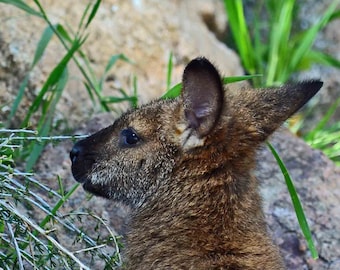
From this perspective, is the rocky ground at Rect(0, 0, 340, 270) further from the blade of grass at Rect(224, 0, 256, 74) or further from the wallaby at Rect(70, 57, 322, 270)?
the wallaby at Rect(70, 57, 322, 270)

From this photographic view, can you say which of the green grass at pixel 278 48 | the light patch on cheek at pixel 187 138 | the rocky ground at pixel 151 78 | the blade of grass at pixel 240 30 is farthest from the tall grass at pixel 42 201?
the green grass at pixel 278 48

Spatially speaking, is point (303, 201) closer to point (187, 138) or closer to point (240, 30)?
point (187, 138)

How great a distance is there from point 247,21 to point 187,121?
16.7ft

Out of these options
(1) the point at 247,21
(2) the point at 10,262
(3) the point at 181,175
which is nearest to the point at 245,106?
(3) the point at 181,175

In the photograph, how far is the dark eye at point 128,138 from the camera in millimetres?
4172

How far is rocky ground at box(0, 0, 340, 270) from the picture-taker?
5164 millimetres

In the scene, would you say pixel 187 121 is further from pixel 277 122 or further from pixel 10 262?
pixel 10 262

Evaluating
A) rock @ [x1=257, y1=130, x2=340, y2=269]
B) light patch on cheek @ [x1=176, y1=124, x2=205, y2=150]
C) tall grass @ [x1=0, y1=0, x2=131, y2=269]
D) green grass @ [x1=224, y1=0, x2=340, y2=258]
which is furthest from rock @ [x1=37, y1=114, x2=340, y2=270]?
green grass @ [x1=224, y1=0, x2=340, y2=258]

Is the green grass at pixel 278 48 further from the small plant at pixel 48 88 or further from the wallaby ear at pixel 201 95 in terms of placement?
the wallaby ear at pixel 201 95

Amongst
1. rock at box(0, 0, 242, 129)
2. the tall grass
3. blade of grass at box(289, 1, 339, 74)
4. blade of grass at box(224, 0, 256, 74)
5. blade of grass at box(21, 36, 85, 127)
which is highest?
blade of grass at box(289, 1, 339, 74)

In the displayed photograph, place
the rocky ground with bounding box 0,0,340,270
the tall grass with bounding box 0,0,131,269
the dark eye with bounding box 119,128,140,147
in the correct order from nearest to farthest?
1. the tall grass with bounding box 0,0,131,269
2. the dark eye with bounding box 119,128,140,147
3. the rocky ground with bounding box 0,0,340,270

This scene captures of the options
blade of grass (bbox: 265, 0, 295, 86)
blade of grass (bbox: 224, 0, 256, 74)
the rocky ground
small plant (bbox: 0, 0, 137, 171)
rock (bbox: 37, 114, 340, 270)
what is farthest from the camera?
blade of grass (bbox: 265, 0, 295, 86)

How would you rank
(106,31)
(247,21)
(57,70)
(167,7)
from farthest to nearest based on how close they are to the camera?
(247,21), (167,7), (106,31), (57,70)

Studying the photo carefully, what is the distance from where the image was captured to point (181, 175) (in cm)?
400
